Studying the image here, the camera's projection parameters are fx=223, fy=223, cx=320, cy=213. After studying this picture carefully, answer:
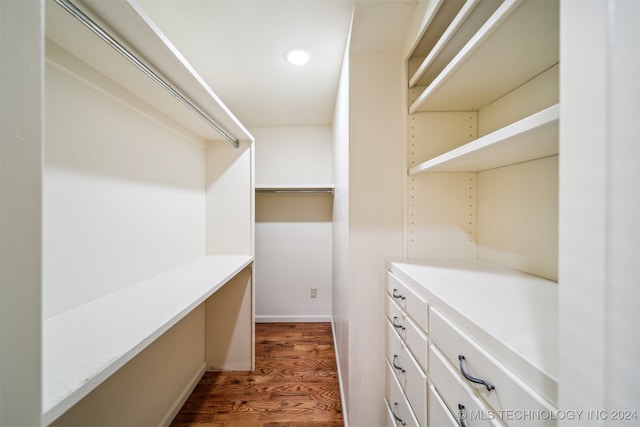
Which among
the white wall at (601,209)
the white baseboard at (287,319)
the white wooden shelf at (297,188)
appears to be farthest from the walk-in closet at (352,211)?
the white baseboard at (287,319)

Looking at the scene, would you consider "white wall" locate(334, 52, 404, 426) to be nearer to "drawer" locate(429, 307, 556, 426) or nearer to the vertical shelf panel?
the vertical shelf panel

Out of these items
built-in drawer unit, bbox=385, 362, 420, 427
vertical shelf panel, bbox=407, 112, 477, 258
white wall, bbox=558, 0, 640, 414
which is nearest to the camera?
white wall, bbox=558, 0, 640, 414

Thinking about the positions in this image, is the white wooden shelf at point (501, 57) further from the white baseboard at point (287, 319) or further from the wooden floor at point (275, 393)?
the white baseboard at point (287, 319)

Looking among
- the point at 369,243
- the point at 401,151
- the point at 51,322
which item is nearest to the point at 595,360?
the point at 369,243

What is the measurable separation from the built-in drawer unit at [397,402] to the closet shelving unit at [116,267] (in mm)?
948

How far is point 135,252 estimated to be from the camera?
1088mm

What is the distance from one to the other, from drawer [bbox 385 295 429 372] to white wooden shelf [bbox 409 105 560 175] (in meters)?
0.67

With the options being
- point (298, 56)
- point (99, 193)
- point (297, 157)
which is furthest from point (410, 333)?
point (297, 157)

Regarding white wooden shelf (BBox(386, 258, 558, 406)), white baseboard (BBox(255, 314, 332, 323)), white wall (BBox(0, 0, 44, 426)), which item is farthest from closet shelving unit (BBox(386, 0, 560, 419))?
white baseboard (BBox(255, 314, 332, 323))

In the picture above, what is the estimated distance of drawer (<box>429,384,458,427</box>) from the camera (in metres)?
0.64

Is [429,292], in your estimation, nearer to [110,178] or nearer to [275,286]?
[110,178]

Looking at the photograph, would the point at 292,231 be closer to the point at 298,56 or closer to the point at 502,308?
the point at 298,56

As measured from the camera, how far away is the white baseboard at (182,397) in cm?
133

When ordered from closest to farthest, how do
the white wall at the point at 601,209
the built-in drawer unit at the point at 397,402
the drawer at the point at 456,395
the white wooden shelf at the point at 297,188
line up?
the white wall at the point at 601,209 < the drawer at the point at 456,395 < the built-in drawer unit at the point at 397,402 < the white wooden shelf at the point at 297,188
